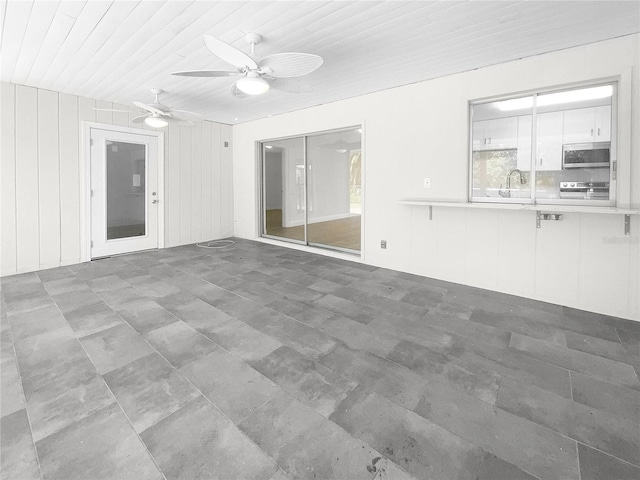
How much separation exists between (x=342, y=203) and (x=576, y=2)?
6.30m

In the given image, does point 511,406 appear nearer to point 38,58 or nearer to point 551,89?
point 551,89

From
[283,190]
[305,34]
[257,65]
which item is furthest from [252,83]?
[283,190]

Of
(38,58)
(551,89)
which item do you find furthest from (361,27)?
(38,58)

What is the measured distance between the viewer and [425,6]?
2566mm

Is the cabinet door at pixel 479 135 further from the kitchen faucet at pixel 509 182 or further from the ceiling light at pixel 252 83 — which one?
the ceiling light at pixel 252 83

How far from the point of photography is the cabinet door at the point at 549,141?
3.54 m

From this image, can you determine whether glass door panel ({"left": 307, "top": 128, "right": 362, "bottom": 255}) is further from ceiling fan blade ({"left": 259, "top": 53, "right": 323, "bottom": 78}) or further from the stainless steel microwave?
ceiling fan blade ({"left": 259, "top": 53, "right": 323, "bottom": 78})

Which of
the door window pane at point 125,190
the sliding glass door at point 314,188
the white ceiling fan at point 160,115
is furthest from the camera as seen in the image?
the sliding glass door at point 314,188

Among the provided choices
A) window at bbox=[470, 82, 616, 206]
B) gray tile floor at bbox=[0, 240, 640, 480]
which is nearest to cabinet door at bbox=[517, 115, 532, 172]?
window at bbox=[470, 82, 616, 206]

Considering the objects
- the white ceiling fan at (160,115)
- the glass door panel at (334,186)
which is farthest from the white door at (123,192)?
the glass door panel at (334,186)

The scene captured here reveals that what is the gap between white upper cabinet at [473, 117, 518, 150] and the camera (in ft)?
12.4

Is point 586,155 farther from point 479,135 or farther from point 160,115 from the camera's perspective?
point 160,115

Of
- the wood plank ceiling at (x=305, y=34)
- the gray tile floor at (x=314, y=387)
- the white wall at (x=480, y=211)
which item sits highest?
the wood plank ceiling at (x=305, y=34)

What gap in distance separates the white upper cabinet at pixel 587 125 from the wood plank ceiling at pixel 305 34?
67 cm
